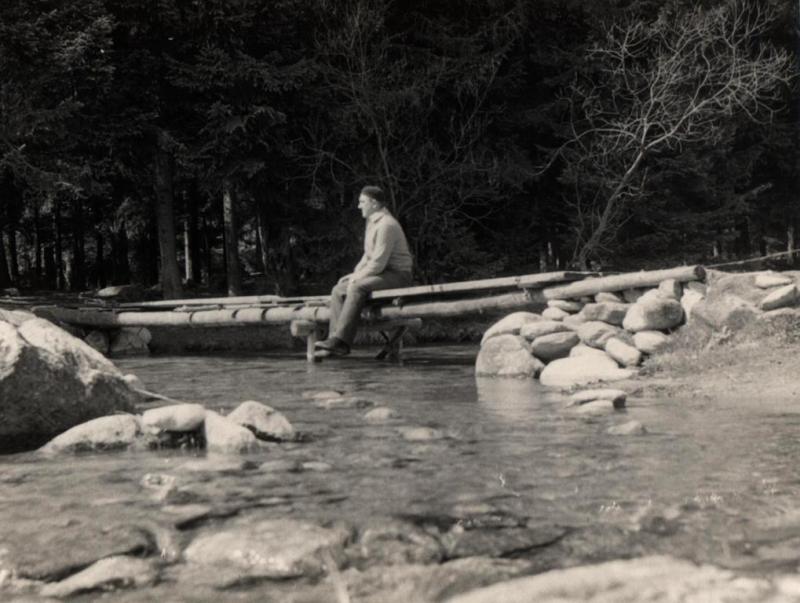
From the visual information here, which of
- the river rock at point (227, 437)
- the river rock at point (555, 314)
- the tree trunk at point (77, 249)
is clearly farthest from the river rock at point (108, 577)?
the tree trunk at point (77, 249)

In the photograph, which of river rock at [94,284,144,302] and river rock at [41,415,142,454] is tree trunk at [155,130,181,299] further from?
river rock at [41,415,142,454]

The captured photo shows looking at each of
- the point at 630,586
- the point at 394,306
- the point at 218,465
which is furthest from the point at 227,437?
the point at 394,306

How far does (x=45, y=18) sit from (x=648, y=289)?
13.4 m

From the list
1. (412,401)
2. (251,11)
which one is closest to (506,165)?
(251,11)

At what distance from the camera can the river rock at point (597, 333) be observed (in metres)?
9.00

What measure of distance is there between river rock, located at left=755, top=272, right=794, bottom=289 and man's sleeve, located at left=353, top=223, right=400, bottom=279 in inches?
167

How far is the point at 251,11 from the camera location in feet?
61.7

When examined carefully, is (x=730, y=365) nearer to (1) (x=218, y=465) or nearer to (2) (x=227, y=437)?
(2) (x=227, y=437)

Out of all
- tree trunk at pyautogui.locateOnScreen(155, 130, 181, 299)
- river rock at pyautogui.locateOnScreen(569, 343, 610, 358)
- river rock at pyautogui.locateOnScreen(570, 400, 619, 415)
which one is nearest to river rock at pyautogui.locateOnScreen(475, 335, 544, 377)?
river rock at pyautogui.locateOnScreen(569, 343, 610, 358)

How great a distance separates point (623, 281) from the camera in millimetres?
9719

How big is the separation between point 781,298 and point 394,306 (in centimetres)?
486

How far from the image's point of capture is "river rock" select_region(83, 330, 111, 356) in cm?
1535

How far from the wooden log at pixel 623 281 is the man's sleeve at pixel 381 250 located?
1.97 meters

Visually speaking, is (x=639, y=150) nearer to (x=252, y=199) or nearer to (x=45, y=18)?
(x=252, y=199)
